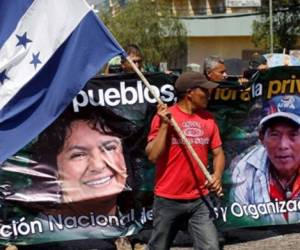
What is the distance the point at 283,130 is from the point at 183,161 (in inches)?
90.3

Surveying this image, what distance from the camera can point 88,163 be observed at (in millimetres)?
7648

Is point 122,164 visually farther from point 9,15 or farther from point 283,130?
point 9,15

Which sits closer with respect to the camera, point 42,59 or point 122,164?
point 42,59

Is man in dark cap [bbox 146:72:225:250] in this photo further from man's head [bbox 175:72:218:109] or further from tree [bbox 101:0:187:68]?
tree [bbox 101:0:187:68]

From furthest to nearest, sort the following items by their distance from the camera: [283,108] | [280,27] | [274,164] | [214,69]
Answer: [280,27] → [214,69] → [274,164] → [283,108]

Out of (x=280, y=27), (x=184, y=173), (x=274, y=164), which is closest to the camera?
(x=184, y=173)

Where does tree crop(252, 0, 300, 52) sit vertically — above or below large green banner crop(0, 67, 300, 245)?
below

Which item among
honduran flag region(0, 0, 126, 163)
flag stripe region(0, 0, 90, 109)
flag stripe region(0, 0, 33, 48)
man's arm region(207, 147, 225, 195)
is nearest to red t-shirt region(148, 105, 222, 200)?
man's arm region(207, 147, 225, 195)

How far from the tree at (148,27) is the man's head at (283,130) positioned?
131 ft

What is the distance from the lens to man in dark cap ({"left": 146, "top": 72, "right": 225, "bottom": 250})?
19.7ft

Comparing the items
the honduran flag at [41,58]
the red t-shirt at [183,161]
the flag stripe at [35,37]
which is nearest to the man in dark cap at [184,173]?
the red t-shirt at [183,161]

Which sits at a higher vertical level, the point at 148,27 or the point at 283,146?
the point at 283,146

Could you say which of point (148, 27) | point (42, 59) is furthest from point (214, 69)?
point (148, 27)

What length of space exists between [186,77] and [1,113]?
142 cm
